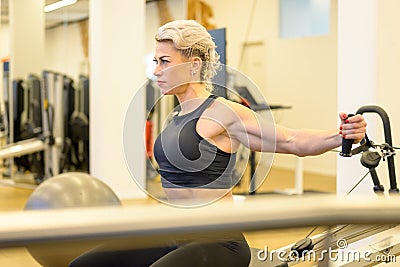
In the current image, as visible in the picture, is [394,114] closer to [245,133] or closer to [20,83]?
[245,133]

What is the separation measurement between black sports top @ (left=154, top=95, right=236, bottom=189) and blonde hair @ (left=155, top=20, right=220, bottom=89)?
18 centimetres

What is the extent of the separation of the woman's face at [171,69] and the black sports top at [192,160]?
122 millimetres

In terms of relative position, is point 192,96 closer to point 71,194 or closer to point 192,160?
point 192,160

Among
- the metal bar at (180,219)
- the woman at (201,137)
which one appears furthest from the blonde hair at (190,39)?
the metal bar at (180,219)

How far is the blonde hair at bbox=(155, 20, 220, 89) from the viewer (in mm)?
2094

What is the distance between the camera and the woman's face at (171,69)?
211 cm

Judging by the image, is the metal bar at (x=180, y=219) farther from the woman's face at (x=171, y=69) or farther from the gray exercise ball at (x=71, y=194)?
the gray exercise ball at (x=71, y=194)

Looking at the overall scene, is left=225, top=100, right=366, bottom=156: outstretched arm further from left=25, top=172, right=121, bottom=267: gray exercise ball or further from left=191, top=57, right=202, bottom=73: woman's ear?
left=25, top=172, right=121, bottom=267: gray exercise ball

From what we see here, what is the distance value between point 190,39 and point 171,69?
4.5 inches

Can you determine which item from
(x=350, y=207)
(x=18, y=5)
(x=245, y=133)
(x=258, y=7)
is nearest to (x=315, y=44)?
(x=258, y=7)

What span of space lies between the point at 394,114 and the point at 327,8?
18.6ft

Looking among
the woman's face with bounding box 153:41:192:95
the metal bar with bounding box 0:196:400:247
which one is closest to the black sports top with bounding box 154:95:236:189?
the woman's face with bounding box 153:41:192:95

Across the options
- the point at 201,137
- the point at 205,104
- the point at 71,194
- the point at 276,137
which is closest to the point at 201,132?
the point at 201,137

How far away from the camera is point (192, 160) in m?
1.99
